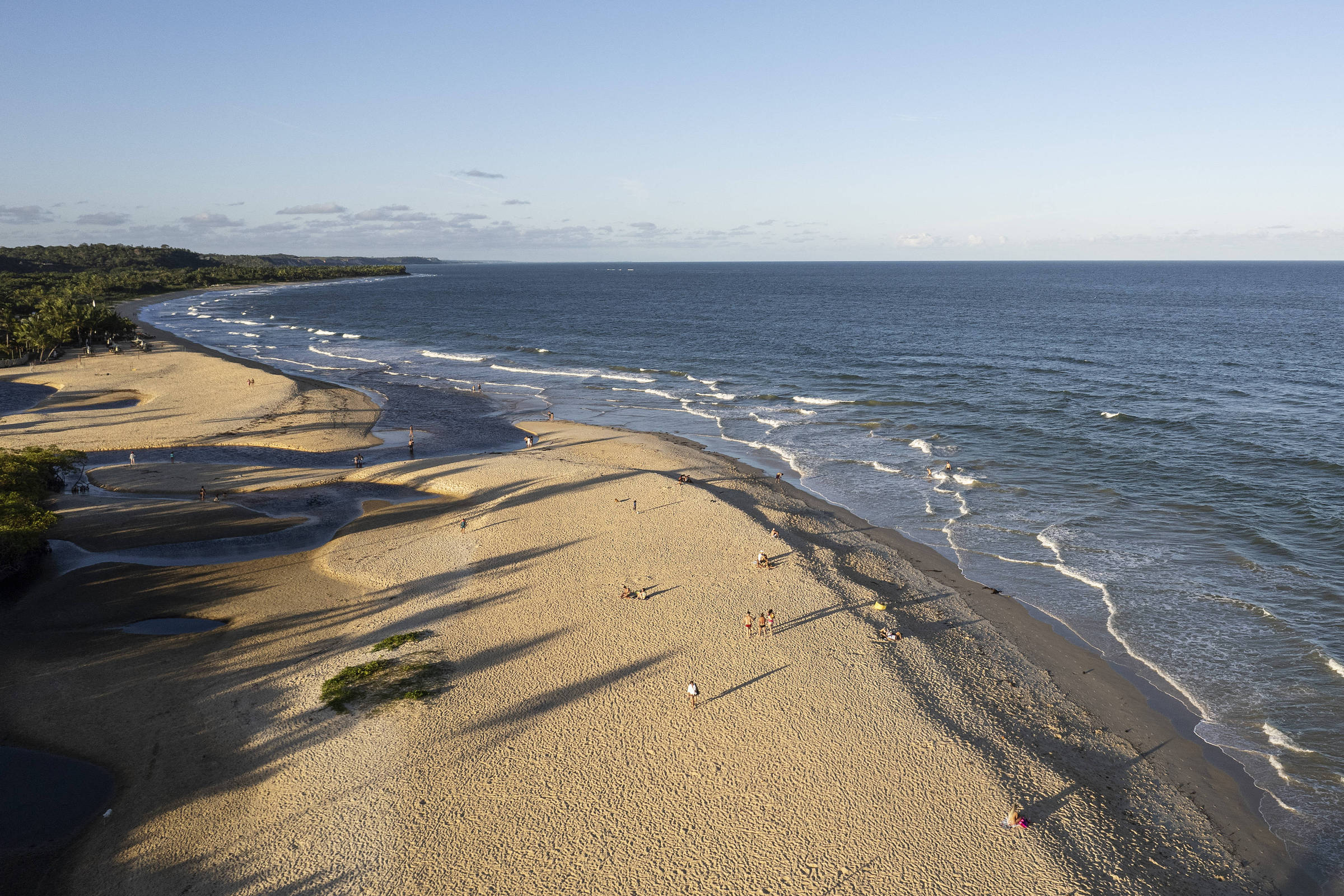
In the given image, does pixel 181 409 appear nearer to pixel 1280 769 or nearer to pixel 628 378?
pixel 628 378

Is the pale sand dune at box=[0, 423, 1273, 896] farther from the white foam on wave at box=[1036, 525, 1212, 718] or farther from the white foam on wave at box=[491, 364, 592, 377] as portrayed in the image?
the white foam on wave at box=[491, 364, 592, 377]

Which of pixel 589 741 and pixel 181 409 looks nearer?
pixel 589 741

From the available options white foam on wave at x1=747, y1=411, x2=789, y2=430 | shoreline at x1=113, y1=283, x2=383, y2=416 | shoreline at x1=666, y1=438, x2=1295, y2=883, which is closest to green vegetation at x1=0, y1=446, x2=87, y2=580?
shoreline at x1=113, y1=283, x2=383, y2=416

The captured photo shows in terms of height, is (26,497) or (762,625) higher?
(26,497)

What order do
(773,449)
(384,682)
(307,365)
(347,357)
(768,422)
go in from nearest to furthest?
(384,682) < (773,449) < (768,422) < (307,365) < (347,357)

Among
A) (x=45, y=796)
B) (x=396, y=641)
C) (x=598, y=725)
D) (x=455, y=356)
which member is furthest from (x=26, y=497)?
(x=455, y=356)

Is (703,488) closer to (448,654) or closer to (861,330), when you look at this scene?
(448,654)

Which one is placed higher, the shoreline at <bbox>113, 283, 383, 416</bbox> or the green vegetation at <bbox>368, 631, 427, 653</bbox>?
the shoreline at <bbox>113, 283, 383, 416</bbox>
